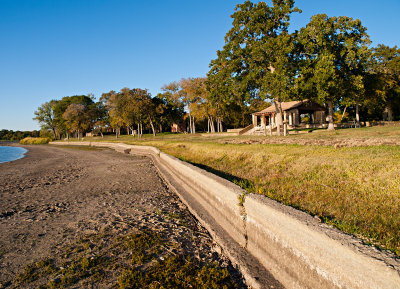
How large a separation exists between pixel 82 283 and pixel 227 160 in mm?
6719

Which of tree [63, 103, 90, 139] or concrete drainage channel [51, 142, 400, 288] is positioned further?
tree [63, 103, 90, 139]

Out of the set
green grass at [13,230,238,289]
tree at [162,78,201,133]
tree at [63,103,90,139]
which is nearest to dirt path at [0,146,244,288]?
green grass at [13,230,238,289]

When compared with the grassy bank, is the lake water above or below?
below

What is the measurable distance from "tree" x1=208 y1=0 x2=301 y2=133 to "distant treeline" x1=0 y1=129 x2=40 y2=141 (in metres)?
136

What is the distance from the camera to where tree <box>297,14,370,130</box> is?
1995cm

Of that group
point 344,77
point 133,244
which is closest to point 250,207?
point 133,244

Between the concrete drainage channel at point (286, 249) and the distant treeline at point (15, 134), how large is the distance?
150350mm

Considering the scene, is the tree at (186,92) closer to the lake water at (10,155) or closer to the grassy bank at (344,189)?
the lake water at (10,155)

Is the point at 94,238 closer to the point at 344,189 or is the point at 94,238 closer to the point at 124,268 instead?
the point at 124,268

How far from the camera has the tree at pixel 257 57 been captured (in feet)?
65.5

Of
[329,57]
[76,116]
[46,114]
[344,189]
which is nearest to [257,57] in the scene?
[329,57]

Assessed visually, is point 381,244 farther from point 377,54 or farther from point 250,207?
point 377,54

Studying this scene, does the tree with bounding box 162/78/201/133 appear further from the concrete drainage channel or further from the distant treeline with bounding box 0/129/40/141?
the distant treeline with bounding box 0/129/40/141

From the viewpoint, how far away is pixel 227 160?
28.5ft
